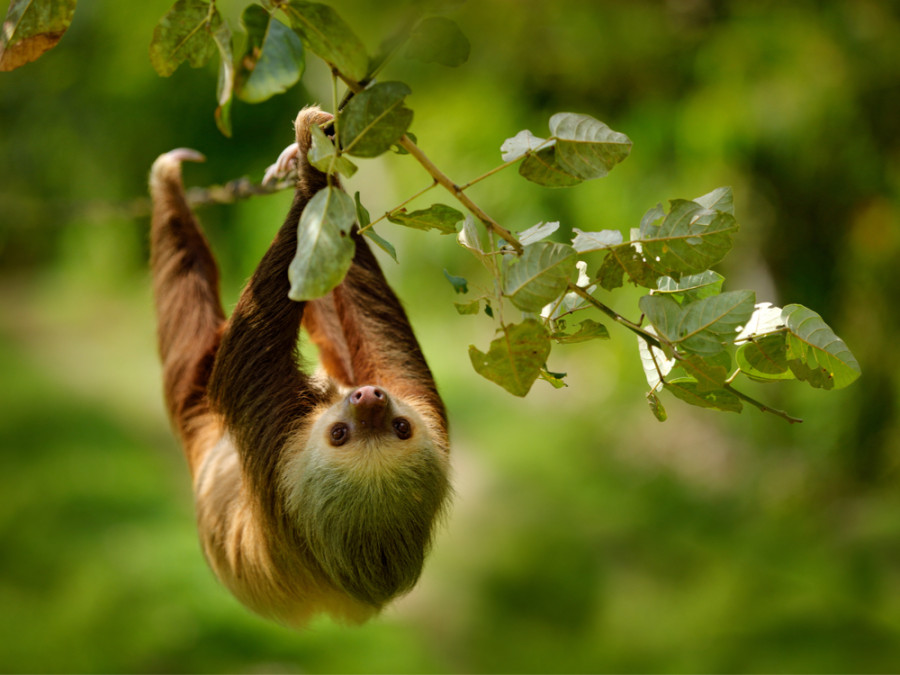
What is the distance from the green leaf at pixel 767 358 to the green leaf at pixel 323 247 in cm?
90

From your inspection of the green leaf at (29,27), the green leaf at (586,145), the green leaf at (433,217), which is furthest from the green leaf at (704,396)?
the green leaf at (29,27)

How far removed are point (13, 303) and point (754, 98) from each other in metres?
13.7

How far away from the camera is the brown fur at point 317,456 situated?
251 cm

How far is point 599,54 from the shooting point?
8.60 m

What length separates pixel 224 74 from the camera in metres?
1.43

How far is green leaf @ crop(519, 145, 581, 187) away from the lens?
169 centimetres

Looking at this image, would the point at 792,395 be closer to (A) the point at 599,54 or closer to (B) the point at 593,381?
(B) the point at 593,381

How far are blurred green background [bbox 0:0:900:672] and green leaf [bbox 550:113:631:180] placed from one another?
6.03 meters

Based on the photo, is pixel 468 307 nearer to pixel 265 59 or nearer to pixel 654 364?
pixel 654 364

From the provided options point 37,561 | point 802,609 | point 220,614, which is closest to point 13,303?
point 37,561

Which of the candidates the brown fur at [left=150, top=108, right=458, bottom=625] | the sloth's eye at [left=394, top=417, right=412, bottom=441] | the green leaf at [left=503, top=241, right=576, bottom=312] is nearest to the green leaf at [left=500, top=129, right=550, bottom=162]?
the green leaf at [left=503, top=241, right=576, bottom=312]

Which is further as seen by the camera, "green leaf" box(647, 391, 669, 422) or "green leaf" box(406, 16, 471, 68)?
"green leaf" box(647, 391, 669, 422)

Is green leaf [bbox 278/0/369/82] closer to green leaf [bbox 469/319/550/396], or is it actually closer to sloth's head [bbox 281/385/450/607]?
green leaf [bbox 469/319/550/396]

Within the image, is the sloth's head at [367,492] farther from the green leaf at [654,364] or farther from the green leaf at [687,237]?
the green leaf at [687,237]
